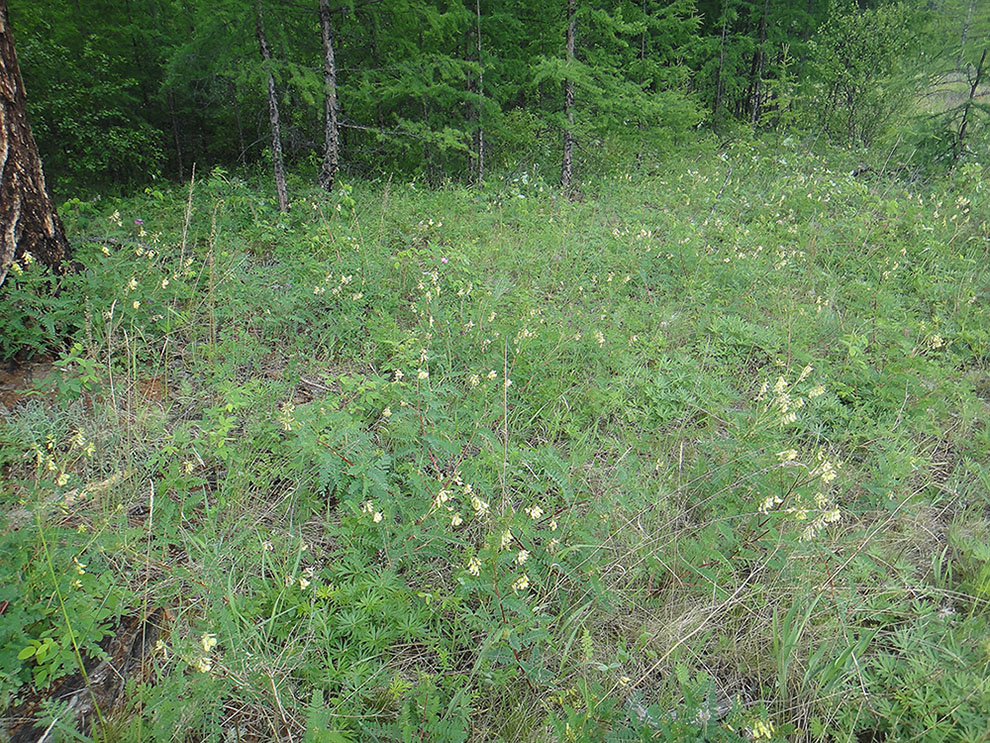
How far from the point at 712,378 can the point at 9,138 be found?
4639mm

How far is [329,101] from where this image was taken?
20.2 ft

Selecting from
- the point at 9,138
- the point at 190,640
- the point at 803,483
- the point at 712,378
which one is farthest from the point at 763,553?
the point at 9,138

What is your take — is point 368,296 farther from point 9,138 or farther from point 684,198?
point 684,198

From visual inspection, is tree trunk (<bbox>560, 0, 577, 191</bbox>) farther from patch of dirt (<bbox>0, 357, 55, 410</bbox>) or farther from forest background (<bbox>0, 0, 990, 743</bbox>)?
patch of dirt (<bbox>0, 357, 55, 410</bbox>)

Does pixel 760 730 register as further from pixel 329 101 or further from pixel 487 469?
pixel 329 101

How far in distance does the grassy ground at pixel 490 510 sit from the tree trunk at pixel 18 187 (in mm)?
309

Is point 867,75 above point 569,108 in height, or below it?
above

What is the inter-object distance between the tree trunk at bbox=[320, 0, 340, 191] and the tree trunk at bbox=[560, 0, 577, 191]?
11.0ft

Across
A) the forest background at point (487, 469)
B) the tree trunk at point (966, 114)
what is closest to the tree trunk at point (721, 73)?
the tree trunk at point (966, 114)

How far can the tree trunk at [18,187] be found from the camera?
3117 mm

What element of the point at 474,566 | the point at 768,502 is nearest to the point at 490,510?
the point at 474,566

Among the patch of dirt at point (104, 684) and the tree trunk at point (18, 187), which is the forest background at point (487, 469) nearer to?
the patch of dirt at point (104, 684)

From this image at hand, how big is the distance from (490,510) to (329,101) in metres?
5.75

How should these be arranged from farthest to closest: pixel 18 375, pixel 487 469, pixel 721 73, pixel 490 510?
pixel 721 73 → pixel 18 375 → pixel 487 469 → pixel 490 510
